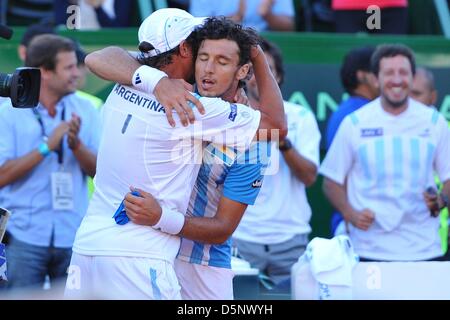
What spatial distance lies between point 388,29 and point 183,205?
16.6 ft

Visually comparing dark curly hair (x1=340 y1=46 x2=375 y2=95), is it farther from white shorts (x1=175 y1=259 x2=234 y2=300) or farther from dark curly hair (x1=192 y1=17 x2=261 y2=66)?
white shorts (x1=175 y1=259 x2=234 y2=300)

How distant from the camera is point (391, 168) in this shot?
7148mm

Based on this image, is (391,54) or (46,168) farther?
(391,54)

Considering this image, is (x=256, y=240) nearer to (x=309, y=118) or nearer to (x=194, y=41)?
(x=309, y=118)

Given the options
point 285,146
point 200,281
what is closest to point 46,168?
point 285,146

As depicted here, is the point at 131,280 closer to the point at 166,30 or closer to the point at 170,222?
the point at 170,222

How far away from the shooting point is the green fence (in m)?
8.30

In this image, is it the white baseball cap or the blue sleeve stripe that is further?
the blue sleeve stripe

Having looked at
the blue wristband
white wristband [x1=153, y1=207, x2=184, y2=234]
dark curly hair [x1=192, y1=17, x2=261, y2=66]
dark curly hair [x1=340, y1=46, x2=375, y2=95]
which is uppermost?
dark curly hair [x1=340, y1=46, x2=375, y2=95]

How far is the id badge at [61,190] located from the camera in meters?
7.06

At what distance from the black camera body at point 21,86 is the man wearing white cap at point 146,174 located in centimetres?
46

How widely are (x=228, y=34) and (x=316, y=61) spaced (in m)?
3.86

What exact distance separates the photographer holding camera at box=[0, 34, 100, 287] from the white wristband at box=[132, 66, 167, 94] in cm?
232

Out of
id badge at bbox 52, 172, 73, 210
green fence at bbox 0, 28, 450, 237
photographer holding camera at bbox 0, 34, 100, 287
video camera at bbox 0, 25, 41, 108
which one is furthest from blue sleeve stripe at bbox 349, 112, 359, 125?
video camera at bbox 0, 25, 41, 108
